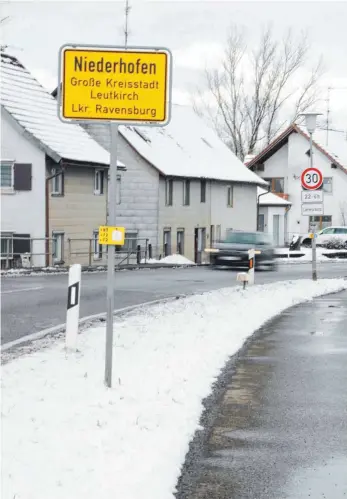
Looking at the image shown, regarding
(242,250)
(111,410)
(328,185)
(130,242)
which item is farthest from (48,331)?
(328,185)

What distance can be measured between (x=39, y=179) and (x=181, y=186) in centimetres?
1515

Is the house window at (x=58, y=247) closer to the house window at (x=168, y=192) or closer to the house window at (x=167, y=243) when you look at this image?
the house window at (x=167, y=243)

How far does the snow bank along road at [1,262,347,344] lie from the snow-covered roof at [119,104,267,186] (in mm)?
18772

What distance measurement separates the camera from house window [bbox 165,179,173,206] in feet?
Result: 167

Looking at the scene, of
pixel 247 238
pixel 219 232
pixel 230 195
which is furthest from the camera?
pixel 230 195

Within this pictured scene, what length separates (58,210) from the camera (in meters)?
40.0

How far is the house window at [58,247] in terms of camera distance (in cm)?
3978

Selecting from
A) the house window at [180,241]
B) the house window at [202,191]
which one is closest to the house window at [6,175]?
the house window at [180,241]

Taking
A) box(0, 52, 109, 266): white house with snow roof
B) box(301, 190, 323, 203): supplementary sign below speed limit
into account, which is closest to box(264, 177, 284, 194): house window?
box(0, 52, 109, 266): white house with snow roof

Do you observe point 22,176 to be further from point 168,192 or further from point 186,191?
point 186,191

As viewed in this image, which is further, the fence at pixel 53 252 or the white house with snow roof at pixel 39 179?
the white house with snow roof at pixel 39 179

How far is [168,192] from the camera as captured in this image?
51.4 meters

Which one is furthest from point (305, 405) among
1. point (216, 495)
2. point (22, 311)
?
point (22, 311)

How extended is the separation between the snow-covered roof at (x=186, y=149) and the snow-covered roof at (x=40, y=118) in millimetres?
6690
